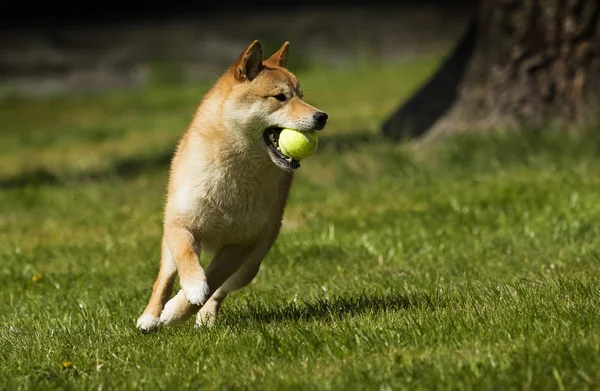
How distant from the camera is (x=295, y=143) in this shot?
200 inches

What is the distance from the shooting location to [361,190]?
8.96 metres

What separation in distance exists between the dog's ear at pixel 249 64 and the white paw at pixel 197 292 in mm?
1070

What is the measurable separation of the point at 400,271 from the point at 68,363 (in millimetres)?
2434

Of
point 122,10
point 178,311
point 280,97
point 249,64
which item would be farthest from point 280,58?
point 122,10

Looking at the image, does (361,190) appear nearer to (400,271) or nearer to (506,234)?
(506,234)

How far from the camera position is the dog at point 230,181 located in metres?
5.07

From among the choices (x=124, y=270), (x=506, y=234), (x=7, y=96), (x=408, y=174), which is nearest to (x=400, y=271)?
(x=506, y=234)

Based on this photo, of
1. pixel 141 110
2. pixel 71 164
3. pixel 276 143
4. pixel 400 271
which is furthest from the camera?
pixel 141 110

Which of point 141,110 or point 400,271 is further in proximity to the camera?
point 141,110

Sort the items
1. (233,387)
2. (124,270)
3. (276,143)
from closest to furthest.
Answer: (233,387) → (276,143) → (124,270)

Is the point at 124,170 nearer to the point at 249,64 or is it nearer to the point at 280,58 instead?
the point at 280,58

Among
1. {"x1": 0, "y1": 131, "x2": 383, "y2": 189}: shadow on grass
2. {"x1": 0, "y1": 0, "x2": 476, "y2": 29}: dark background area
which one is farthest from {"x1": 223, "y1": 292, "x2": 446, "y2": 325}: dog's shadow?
{"x1": 0, "y1": 0, "x2": 476, "y2": 29}: dark background area

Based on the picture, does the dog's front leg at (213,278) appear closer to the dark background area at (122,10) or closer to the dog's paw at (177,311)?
the dog's paw at (177,311)

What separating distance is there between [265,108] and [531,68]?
4811 millimetres
